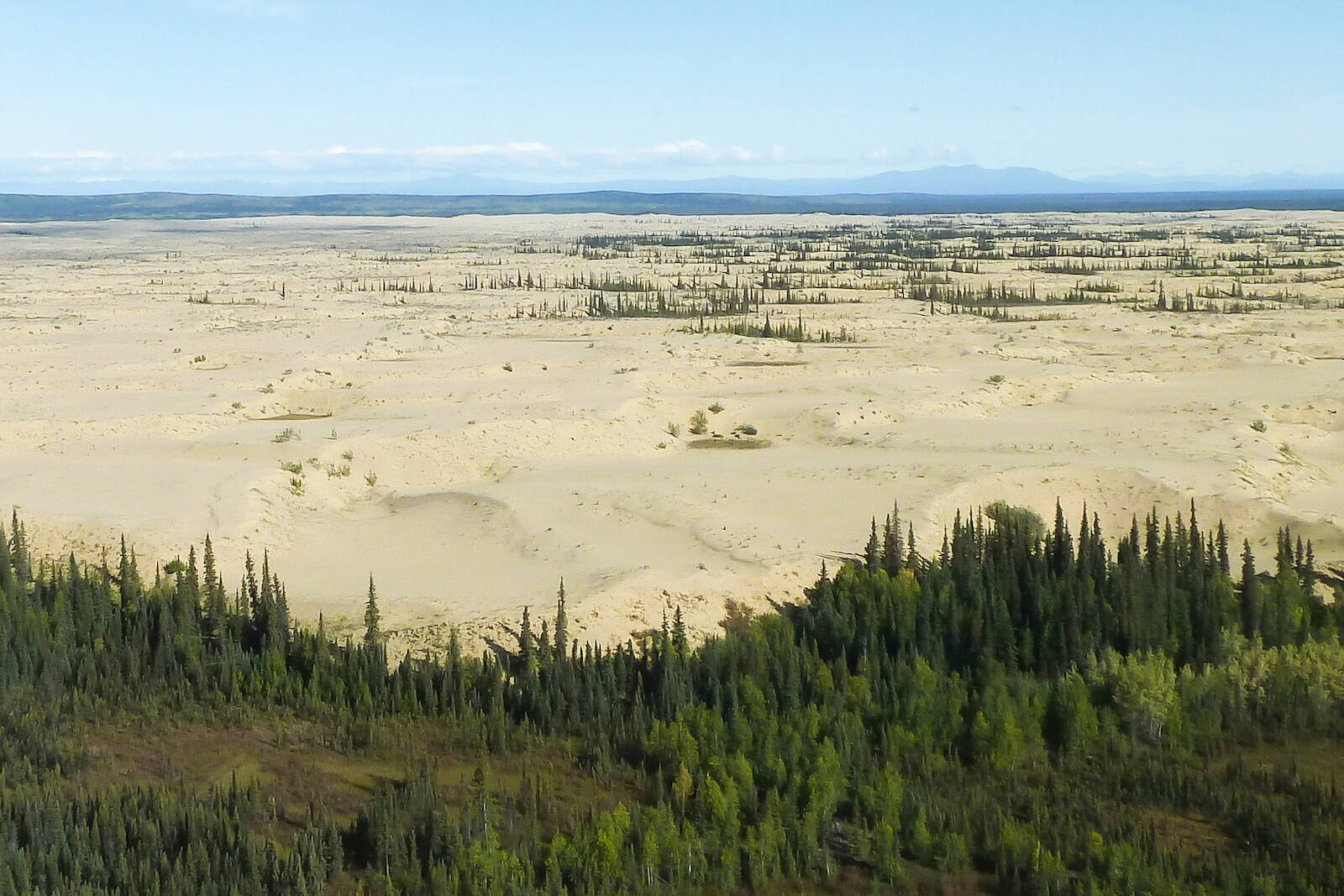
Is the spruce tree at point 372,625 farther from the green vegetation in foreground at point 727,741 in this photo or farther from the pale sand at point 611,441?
the pale sand at point 611,441

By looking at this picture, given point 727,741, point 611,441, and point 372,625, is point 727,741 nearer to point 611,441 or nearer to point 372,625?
point 372,625

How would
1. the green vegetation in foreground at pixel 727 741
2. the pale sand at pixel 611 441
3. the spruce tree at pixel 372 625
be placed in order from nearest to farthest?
the green vegetation in foreground at pixel 727 741 < the spruce tree at pixel 372 625 < the pale sand at pixel 611 441

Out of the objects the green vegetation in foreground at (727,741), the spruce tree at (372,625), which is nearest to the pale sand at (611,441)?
the spruce tree at (372,625)

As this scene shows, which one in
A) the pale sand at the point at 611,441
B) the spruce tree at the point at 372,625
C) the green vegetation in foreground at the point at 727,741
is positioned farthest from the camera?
the pale sand at the point at 611,441

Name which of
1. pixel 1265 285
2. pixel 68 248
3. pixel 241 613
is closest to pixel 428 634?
pixel 241 613

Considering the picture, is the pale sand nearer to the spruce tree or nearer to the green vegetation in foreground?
the spruce tree

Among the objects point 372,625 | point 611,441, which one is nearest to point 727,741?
point 372,625
